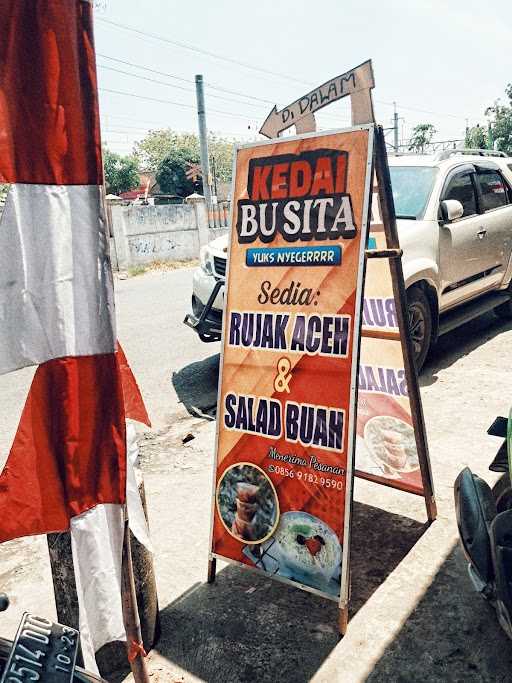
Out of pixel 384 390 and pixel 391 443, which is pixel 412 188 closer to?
pixel 384 390

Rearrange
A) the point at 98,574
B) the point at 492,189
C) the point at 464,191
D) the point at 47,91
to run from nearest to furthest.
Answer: the point at 47,91
the point at 98,574
the point at 464,191
the point at 492,189

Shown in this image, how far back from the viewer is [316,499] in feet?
8.98

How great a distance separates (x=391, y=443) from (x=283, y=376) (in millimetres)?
1033

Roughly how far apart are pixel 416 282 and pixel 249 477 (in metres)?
3.53

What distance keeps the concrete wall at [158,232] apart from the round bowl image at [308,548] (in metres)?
16.1

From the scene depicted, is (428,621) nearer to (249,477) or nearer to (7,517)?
(249,477)

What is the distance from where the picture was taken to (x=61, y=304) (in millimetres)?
1868

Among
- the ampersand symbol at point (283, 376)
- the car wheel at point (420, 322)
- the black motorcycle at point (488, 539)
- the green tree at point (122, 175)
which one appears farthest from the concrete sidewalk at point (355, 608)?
the green tree at point (122, 175)

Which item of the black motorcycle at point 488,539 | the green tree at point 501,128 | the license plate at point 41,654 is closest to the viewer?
the license plate at point 41,654

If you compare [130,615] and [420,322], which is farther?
[420,322]

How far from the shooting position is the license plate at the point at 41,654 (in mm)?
1460

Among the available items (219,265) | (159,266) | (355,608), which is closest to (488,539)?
(355,608)

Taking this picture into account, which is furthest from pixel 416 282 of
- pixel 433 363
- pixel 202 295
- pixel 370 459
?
pixel 370 459

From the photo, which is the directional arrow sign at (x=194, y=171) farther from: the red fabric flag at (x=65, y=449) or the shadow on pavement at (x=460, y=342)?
the red fabric flag at (x=65, y=449)
